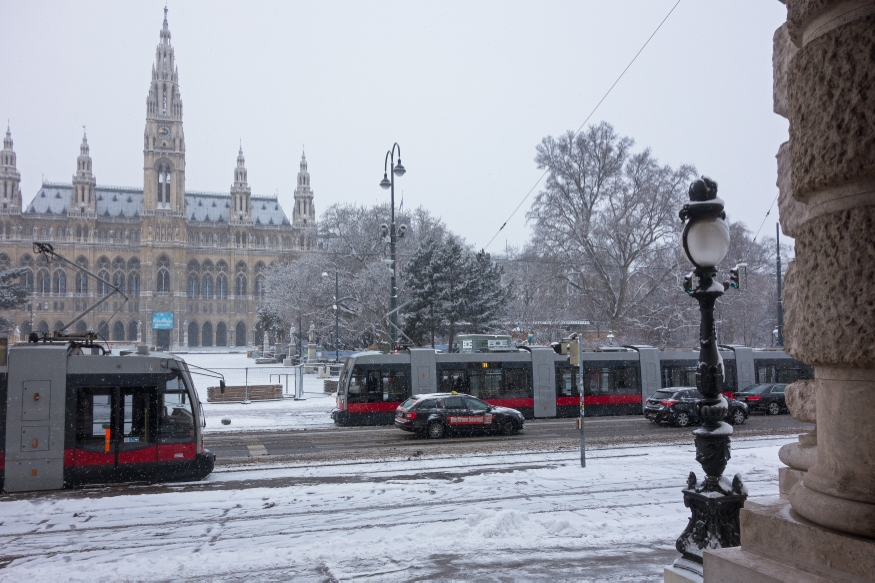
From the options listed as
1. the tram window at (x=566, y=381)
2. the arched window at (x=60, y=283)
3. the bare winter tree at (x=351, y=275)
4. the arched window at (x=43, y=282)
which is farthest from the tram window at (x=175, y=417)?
the arched window at (x=60, y=283)

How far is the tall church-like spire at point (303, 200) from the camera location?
131375 millimetres

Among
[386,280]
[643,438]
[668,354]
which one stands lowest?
[643,438]

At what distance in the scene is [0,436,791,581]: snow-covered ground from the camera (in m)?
7.76

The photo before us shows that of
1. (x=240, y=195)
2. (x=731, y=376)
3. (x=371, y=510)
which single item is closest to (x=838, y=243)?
(x=371, y=510)

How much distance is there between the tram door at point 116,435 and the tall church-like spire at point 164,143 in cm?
11891

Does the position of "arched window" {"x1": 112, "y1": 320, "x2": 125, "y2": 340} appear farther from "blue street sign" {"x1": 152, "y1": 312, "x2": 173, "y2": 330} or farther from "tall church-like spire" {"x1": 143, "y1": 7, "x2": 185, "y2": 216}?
"tall church-like spire" {"x1": 143, "y1": 7, "x2": 185, "y2": 216}

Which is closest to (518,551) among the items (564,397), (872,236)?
(872,236)

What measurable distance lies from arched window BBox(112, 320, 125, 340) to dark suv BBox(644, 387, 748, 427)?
111979 millimetres

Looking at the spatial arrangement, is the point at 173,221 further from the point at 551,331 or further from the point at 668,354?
the point at 668,354

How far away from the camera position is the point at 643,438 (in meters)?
19.8

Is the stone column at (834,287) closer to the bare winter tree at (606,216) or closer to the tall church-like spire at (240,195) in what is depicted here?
the bare winter tree at (606,216)

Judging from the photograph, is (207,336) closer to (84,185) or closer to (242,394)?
(84,185)

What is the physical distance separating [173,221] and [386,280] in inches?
3343

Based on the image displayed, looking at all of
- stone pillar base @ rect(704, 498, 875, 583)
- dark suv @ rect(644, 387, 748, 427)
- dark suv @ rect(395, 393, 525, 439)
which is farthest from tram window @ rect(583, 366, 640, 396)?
stone pillar base @ rect(704, 498, 875, 583)
